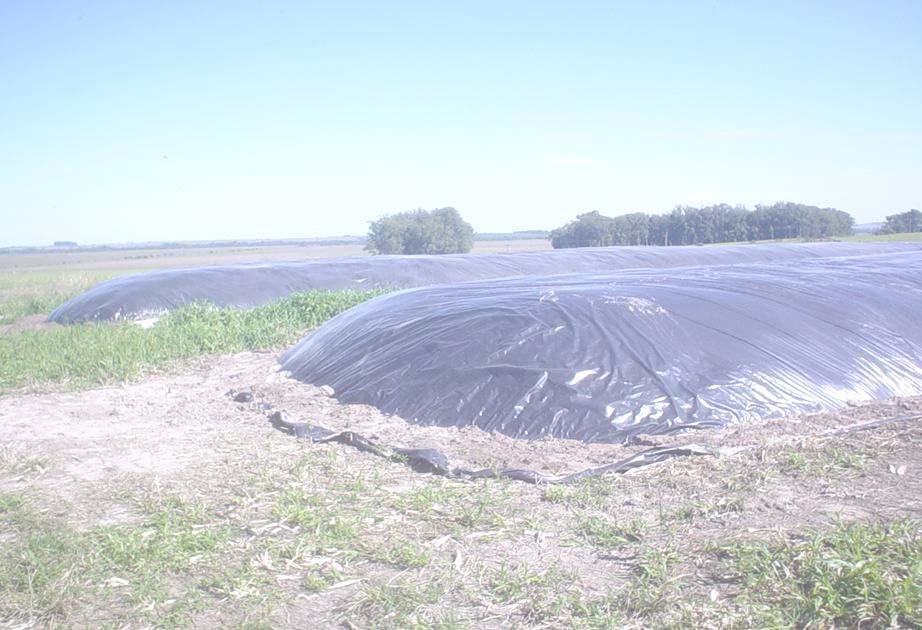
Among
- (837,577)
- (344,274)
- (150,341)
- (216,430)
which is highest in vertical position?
(344,274)

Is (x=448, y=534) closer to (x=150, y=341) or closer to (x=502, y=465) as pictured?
(x=502, y=465)

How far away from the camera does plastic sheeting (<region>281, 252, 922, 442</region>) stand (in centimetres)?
533

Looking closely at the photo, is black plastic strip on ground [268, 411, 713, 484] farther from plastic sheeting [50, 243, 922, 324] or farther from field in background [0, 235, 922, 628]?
plastic sheeting [50, 243, 922, 324]

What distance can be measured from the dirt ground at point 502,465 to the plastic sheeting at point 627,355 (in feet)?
0.88

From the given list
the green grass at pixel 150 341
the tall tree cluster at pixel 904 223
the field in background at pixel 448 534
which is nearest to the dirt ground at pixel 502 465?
the field in background at pixel 448 534

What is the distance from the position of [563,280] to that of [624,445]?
4200 millimetres

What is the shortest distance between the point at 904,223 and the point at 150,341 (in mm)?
40074

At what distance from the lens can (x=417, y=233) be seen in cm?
3478

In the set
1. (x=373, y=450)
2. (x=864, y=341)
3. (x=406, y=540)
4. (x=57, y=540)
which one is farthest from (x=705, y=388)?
(x=57, y=540)

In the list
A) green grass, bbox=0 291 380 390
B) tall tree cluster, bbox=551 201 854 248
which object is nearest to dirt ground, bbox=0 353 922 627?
green grass, bbox=0 291 380 390

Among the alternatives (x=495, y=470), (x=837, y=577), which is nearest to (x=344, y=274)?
(x=495, y=470)

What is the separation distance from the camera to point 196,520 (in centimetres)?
388

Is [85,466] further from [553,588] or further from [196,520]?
[553,588]

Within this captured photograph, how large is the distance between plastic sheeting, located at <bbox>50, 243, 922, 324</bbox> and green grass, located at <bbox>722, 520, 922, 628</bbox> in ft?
43.2
